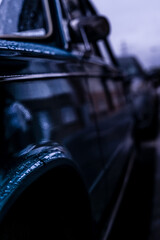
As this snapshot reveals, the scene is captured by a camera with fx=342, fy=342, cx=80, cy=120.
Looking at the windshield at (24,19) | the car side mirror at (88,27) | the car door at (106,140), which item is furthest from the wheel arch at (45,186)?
the car side mirror at (88,27)

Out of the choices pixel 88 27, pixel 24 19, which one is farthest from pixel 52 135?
pixel 88 27

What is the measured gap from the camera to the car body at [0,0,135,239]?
1213mm

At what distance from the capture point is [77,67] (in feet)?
6.95

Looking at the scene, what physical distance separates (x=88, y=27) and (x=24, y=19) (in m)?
0.54

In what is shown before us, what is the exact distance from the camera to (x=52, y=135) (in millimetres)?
1539

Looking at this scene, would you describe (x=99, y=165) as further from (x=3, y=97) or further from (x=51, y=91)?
(x=3, y=97)

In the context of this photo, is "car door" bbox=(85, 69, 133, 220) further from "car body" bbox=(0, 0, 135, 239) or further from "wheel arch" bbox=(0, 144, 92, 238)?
"wheel arch" bbox=(0, 144, 92, 238)

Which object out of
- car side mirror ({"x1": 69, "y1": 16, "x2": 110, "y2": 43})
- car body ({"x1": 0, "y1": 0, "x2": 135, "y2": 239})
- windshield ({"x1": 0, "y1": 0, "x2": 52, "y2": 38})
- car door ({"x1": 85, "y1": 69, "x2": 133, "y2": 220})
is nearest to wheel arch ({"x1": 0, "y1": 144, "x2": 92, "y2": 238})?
car body ({"x1": 0, "y1": 0, "x2": 135, "y2": 239})

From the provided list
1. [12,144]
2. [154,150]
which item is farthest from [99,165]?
[154,150]

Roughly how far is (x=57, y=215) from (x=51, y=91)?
0.57 meters

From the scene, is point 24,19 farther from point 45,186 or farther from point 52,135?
point 45,186

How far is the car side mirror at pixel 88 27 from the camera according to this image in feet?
7.29

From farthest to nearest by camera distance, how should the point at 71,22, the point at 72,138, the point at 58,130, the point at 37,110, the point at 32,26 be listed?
the point at 71,22 → the point at 32,26 → the point at 72,138 → the point at 58,130 → the point at 37,110

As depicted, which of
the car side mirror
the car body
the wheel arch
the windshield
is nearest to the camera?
the wheel arch
